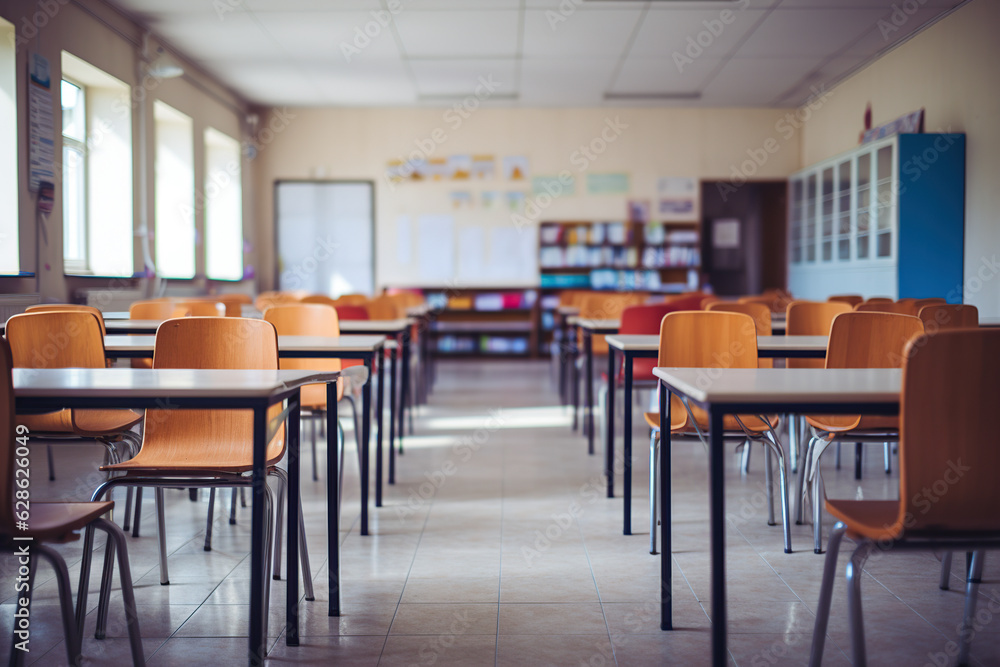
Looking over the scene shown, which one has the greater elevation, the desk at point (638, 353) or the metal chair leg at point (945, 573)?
the desk at point (638, 353)

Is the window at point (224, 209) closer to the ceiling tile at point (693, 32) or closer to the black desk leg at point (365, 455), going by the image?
the ceiling tile at point (693, 32)

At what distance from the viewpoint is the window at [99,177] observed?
5996mm

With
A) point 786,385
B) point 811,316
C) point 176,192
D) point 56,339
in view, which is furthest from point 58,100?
point 786,385

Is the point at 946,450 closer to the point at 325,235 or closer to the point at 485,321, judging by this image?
the point at 485,321

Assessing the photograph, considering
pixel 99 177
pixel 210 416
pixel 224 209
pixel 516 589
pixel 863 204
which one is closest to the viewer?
pixel 210 416

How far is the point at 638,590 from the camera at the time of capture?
2213 mm

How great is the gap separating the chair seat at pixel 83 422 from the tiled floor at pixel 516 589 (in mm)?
413

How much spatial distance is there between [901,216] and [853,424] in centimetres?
460

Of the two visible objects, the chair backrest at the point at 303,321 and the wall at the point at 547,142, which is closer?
the chair backrest at the point at 303,321

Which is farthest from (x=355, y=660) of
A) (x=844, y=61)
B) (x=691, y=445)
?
(x=844, y=61)

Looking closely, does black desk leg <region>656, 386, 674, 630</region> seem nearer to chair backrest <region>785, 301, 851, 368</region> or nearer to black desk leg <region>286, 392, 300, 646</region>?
black desk leg <region>286, 392, 300, 646</region>

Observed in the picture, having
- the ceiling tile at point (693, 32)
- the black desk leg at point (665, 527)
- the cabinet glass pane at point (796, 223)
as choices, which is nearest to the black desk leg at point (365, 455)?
the black desk leg at point (665, 527)

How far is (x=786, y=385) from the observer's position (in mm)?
1567

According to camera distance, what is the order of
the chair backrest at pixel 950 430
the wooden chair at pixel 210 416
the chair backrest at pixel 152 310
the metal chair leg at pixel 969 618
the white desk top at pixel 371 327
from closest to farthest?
the chair backrest at pixel 950 430 → the metal chair leg at pixel 969 618 → the wooden chair at pixel 210 416 → the white desk top at pixel 371 327 → the chair backrest at pixel 152 310
